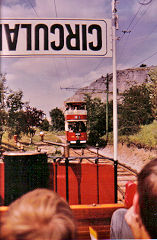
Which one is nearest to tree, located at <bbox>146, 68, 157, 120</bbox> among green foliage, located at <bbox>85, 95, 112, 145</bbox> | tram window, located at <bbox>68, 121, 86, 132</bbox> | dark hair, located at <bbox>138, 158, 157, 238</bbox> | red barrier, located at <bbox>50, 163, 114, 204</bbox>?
green foliage, located at <bbox>85, 95, 112, 145</bbox>

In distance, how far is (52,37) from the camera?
84.3 inches

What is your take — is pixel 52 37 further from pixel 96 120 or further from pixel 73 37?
pixel 96 120

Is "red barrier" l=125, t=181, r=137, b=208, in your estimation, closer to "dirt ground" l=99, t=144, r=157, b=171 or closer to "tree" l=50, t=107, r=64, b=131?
Answer: "dirt ground" l=99, t=144, r=157, b=171

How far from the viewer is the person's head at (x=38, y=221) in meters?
0.52

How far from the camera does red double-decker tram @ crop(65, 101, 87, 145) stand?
49.4 feet

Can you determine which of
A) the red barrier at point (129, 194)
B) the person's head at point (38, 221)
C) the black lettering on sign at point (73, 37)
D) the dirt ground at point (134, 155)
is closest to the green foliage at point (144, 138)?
the dirt ground at point (134, 155)

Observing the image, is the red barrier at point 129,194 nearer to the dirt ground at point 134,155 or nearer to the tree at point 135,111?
the dirt ground at point 134,155

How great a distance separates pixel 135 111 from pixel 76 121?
14.3ft

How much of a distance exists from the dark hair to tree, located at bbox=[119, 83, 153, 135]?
14418mm

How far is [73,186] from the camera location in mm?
2688

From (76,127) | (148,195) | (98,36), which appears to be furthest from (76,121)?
(148,195)

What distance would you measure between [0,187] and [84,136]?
13911mm

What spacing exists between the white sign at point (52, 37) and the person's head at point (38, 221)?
Result: 1759 millimetres

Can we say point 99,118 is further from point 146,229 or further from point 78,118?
point 146,229
